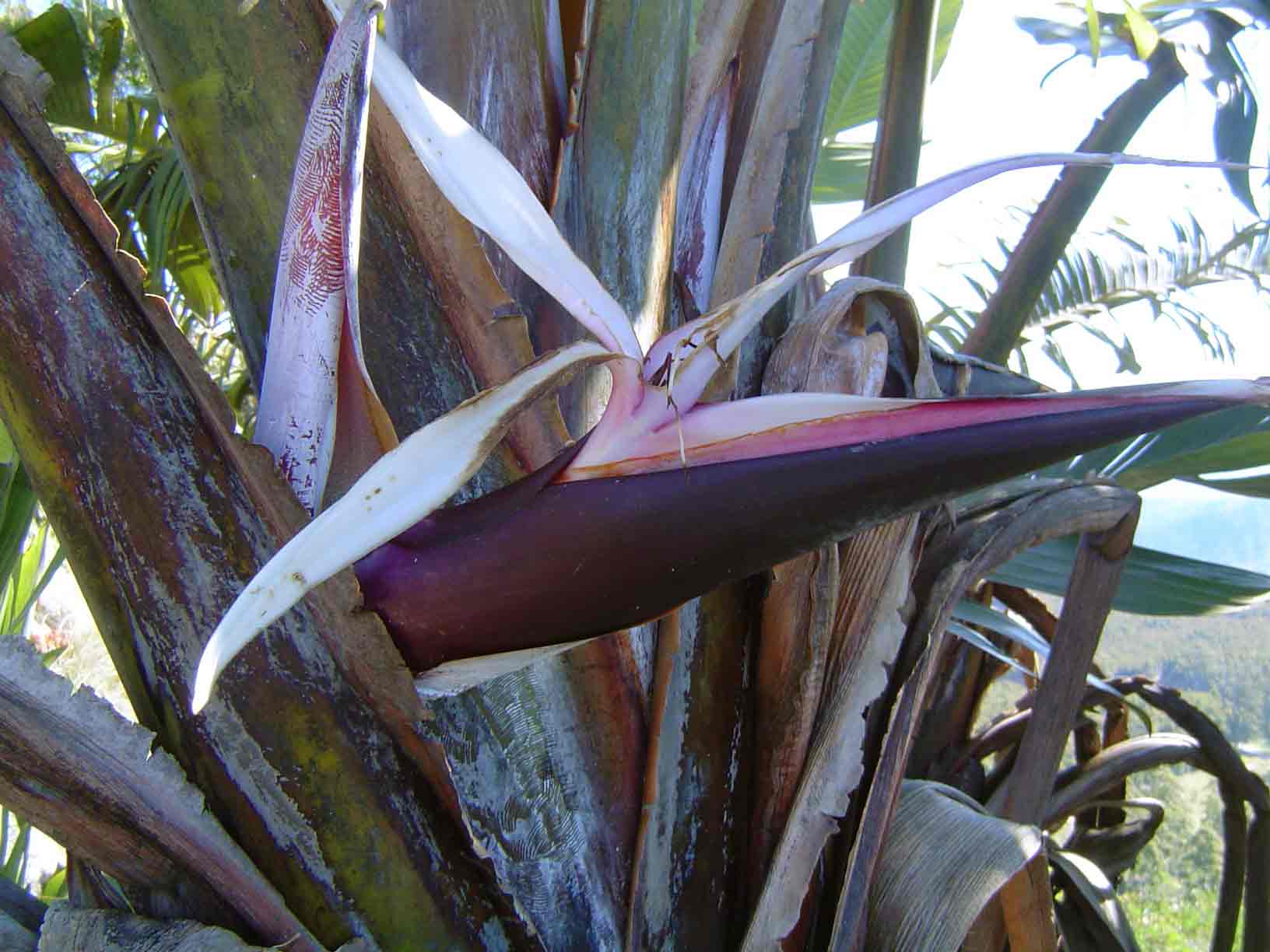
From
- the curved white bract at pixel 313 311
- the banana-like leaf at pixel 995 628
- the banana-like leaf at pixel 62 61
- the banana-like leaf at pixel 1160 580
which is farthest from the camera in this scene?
the banana-like leaf at pixel 62 61

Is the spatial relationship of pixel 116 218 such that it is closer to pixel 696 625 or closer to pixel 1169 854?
pixel 696 625

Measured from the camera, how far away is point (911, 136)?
0.73m

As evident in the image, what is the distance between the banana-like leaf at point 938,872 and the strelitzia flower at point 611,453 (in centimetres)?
22

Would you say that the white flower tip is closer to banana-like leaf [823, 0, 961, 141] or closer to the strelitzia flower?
the strelitzia flower

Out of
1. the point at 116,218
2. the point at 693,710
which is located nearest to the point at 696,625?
the point at 693,710

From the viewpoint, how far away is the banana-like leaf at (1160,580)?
806mm

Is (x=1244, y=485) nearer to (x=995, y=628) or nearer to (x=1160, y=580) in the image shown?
(x=1160, y=580)

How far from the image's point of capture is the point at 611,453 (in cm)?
29

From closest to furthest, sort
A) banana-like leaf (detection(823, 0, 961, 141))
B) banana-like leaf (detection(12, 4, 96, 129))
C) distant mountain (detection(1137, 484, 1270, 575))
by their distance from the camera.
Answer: banana-like leaf (detection(12, 4, 96, 129)) < banana-like leaf (detection(823, 0, 961, 141)) < distant mountain (detection(1137, 484, 1270, 575))

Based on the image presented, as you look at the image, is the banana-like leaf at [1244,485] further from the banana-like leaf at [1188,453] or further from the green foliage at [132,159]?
the green foliage at [132,159]

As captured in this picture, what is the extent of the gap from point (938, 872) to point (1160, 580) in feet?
1.57

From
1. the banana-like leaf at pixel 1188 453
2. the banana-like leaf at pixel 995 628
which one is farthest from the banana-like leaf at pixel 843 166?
the banana-like leaf at pixel 995 628

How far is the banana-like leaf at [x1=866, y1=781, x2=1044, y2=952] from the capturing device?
0.42 metres

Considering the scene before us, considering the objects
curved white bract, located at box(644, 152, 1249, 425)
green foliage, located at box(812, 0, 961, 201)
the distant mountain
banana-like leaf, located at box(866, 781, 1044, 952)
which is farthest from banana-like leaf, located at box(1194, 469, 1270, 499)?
the distant mountain
